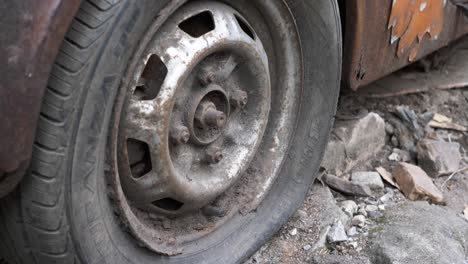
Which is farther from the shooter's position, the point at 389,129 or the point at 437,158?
the point at 389,129

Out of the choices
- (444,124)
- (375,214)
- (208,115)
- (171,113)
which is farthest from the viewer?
(444,124)

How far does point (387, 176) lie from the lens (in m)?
2.86

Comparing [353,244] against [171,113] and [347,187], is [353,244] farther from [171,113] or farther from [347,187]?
[171,113]

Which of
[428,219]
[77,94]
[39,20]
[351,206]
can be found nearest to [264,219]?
A: [351,206]

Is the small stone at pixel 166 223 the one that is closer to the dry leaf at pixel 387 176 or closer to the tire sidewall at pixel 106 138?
the tire sidewall at pixel 106 138

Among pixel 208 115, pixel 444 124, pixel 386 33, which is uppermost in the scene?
pixel 386 33

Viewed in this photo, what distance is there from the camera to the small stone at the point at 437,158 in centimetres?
299

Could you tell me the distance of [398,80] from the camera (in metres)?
3.63

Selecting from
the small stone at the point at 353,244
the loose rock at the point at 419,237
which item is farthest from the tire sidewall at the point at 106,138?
the loose rock at the point at 419,237

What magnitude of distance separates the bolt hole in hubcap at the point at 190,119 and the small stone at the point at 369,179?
2.60ft

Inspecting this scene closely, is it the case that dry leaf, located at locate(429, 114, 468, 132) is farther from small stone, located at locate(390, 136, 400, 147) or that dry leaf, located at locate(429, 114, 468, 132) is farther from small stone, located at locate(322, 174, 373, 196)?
small stone, located at locate(322, 174, 373, 196)

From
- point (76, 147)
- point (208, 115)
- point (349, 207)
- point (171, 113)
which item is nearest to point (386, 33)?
point (349, 207)

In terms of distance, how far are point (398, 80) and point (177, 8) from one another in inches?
91.3

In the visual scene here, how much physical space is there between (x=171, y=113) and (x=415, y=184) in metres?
1.49
